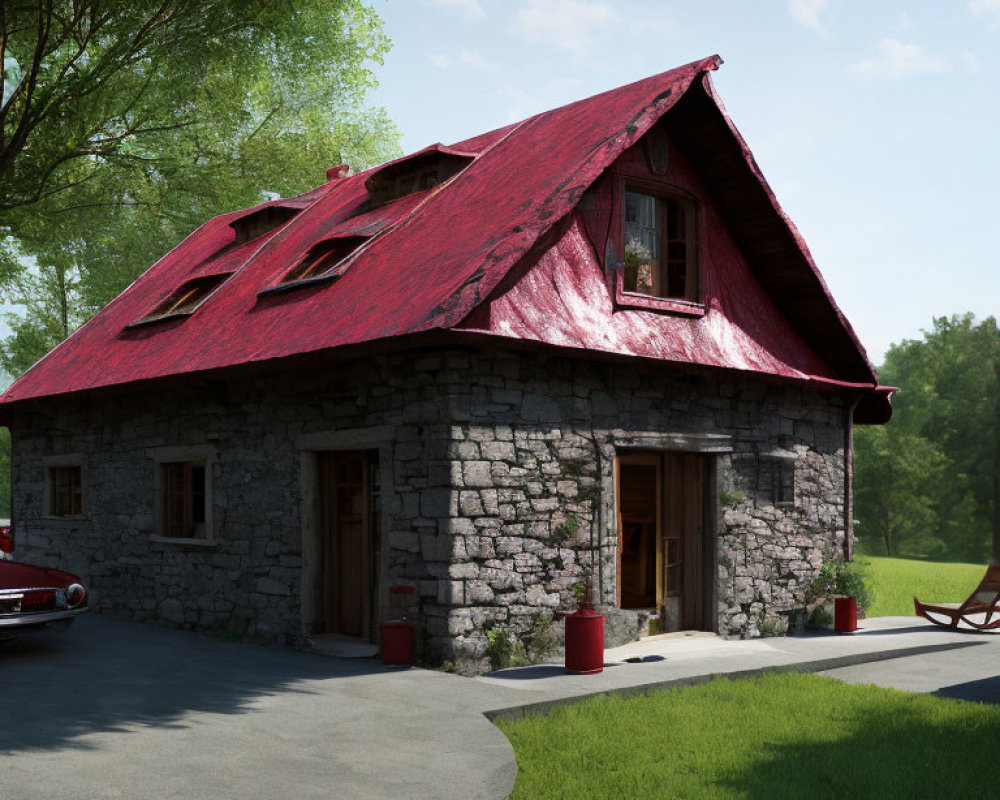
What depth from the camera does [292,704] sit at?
824 cm

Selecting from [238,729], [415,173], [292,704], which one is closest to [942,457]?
[415,173]

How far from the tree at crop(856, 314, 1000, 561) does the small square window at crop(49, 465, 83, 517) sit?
35717 mm

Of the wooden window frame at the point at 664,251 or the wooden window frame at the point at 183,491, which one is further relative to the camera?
the wooden window frame at the point at 183,491

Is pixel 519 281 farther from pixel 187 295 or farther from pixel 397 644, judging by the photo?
pixel 187 295

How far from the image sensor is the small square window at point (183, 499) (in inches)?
526

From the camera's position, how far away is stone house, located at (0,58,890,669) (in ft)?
33.0

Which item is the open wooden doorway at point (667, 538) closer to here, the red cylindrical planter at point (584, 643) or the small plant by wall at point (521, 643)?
the small plant by wall at point (521, 643)

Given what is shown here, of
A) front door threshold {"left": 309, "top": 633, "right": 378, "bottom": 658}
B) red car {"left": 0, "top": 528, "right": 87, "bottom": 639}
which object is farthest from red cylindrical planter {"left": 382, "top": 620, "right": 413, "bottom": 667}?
red car {"left": 0, "top": 528, "right": 87, "bottom": 639}

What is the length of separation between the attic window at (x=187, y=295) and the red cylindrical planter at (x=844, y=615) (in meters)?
9.16

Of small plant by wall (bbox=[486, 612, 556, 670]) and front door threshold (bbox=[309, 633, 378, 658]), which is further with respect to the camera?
front door threshold (bbox=[309, 633, 378, 658])

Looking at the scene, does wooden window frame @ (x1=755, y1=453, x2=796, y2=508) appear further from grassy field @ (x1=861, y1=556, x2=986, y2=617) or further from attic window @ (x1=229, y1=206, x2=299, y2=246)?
attic window @ (x1=229, y1=206, x2=299, y2=246)

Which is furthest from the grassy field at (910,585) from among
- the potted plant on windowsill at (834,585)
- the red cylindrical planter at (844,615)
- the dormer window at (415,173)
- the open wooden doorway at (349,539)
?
the dormer window at (415,173)

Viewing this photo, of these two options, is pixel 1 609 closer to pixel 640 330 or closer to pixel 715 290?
pixel 640 330

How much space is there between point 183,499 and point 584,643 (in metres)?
6.13
